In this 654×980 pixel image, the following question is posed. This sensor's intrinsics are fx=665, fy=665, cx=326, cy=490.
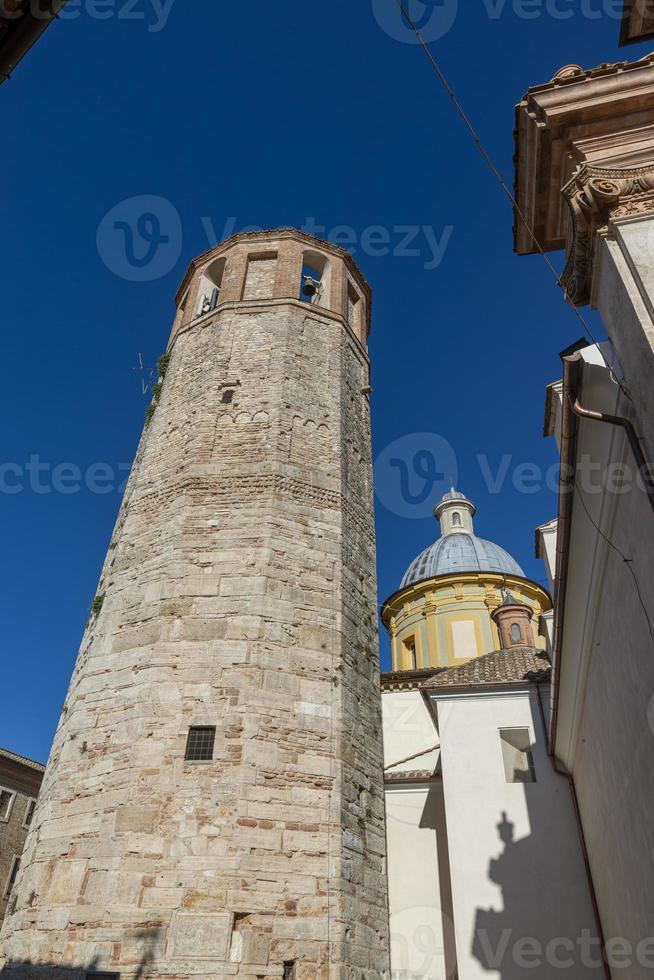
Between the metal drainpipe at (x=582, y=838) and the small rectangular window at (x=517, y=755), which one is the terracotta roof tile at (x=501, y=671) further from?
the small rectangular window at (x=517, y=755)

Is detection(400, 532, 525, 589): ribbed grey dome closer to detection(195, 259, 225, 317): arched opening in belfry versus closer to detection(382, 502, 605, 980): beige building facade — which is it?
detection(382, 502, 605, 980): beige building facade

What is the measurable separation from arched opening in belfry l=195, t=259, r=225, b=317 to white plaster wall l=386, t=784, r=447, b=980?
33.4 feet

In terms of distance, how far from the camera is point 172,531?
869 centimetres

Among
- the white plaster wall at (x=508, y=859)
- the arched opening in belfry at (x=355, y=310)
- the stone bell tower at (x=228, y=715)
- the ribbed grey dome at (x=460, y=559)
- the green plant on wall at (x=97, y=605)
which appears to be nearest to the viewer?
the stone bell tower at (x=228, y=715)

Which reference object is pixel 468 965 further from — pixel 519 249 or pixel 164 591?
pixel 519 249

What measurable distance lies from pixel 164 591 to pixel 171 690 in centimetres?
129

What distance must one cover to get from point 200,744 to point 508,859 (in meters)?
6.62

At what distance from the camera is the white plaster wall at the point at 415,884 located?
11.4 m

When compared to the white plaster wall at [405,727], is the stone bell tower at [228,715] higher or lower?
lower

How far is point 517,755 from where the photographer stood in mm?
12125

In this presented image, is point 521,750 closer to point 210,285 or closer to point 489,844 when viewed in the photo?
point 489,844

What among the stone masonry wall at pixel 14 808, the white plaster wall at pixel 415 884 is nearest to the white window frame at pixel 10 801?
the stone masonry wall at pixel 14 808

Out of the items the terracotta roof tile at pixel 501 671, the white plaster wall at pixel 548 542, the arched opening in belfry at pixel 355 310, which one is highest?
the arched opening in belfry at pixel 355 310

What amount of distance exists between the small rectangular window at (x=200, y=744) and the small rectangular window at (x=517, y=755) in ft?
22.6
